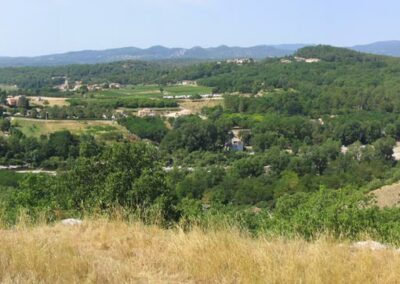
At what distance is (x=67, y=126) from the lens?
6662cm

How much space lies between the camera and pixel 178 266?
15.0 feet

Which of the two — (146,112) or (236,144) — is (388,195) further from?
(146,112)

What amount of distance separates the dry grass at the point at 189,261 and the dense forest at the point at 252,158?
134 centimetres

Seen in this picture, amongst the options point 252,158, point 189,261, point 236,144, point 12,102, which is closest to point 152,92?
point 12,102

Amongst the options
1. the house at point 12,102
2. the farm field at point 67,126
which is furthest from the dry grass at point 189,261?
the house at point 12,102

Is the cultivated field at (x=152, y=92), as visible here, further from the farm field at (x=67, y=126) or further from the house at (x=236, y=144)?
the house at (x=236, y=144)

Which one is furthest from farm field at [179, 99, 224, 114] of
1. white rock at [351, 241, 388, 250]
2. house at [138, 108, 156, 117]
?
white rock at [351, 241, 388, 250]

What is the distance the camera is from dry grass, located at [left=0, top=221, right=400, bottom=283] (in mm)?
3986

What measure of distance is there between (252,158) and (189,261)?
1692 inches

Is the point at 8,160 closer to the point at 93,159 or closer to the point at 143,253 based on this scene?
the point at 93,159

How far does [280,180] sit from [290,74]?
86.7 m

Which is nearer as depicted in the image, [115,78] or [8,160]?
[8,160]

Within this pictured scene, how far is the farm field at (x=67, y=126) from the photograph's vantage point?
62.8 meters

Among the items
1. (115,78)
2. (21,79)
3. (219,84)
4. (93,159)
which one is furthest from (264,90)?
(93,159)
